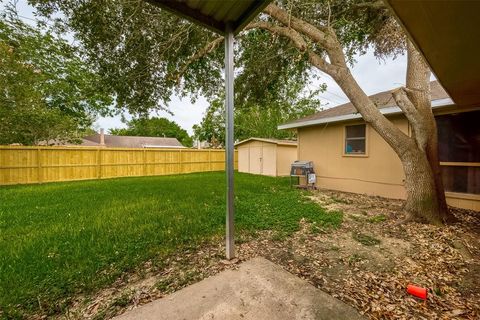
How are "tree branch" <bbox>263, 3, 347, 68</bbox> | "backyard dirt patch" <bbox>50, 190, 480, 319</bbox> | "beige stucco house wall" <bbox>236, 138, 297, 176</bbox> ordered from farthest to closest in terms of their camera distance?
"beige stucco house wall" <bbox>236, 138, 297, 176</bbox>
"tree branch" <bbox>263, 3, 347, 68</bbox>
"backyard dirt patch" <bbox>50, 190, 480, 319</bbox>

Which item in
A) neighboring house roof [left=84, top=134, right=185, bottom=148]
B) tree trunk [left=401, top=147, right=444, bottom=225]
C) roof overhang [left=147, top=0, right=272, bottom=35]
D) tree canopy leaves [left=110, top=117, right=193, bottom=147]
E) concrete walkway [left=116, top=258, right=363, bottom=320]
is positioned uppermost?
tree canopy leaves [left=110, top=117, right=193, bottom=147]

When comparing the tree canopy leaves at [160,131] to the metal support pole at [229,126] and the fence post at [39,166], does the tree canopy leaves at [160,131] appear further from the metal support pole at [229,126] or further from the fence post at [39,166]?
the metal support pole at [229,126]

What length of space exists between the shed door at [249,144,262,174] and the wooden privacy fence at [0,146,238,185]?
2943 mm

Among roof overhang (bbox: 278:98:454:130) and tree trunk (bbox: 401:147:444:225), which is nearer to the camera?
tree trunk (bbox: 401:147:444:225)

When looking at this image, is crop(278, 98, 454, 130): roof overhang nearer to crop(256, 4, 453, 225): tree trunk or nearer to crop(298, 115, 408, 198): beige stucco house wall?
crop(298, 115, 408, 198): beige stucco house wall

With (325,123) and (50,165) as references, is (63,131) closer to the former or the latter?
(50,165)

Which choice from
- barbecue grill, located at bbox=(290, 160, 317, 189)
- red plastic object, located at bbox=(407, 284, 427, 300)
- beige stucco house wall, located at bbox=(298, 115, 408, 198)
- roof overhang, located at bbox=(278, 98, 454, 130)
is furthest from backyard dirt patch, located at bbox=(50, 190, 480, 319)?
barbecue grill, located at bbox=(290, 160, 317, 189)

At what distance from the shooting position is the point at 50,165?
9.38m

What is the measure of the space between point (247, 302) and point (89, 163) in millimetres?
11454

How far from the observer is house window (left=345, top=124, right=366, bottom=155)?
22.4 ft

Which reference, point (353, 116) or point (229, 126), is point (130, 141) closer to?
point (353, 116)

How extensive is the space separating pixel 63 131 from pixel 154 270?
1450cm

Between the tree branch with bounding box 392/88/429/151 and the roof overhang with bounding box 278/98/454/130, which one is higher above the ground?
the roof overhang with bounding box 278/98/454/130

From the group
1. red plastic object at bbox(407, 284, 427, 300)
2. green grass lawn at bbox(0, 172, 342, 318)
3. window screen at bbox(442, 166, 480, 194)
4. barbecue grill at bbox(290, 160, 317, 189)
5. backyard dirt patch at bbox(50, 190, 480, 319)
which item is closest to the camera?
backyard dirt patch at bbox(50, 190, 480, 319)
